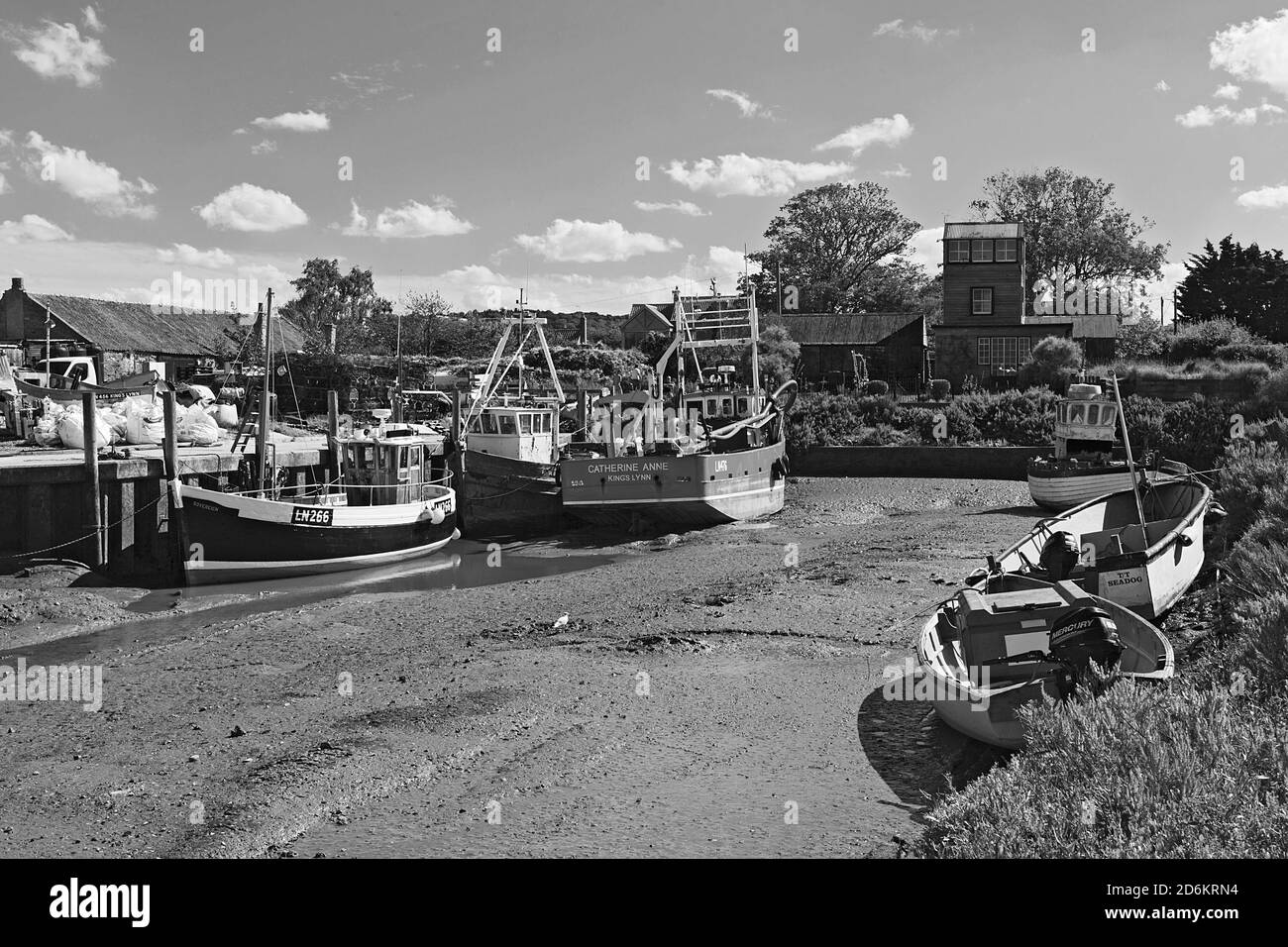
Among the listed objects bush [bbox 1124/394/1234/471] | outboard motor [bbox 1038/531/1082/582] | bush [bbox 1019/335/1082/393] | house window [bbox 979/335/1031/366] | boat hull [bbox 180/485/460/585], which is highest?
house window [bbox 979/335/1031/366]

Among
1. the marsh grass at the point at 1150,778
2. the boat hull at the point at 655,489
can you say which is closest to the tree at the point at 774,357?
the boat hull at the point at 655,489

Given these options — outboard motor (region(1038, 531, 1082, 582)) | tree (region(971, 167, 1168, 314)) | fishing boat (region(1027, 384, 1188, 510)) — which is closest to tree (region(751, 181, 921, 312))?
tree (region(971, 167, 1168, 314))

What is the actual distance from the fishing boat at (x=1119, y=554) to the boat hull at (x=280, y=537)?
14738 mm

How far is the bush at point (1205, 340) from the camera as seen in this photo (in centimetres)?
4319

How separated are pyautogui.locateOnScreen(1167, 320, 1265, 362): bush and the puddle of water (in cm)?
3057

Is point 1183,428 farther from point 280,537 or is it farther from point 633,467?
point 280,537

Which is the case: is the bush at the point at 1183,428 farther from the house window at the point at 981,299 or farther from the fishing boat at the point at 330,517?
the fishing boat at the point at 330,517

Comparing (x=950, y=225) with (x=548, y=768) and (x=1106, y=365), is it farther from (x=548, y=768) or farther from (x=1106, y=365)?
(x=548, y=768)

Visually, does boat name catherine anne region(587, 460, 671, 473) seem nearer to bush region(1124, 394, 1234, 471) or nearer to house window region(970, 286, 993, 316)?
bush region(1124, 394, 1234, 471)

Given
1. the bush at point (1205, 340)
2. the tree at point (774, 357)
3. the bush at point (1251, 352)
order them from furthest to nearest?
the tree at point (774, 357) < the bush at point (1205, 340) < the bush at point (1251, 352)

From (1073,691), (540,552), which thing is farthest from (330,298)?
(1073,691)

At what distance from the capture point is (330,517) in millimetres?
23312

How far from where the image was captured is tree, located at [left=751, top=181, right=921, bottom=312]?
2960 inches

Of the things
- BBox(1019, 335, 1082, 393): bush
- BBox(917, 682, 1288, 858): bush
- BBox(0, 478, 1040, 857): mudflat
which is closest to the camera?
BBox(917, 682, 1288, 858): bush
